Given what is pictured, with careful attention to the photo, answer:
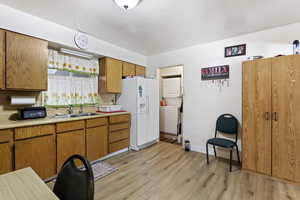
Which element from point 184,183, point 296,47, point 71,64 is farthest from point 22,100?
point 296,47

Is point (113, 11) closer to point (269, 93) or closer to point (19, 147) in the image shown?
point (19, 147)

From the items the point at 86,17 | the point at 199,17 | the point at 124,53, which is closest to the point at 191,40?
the point at 199,17

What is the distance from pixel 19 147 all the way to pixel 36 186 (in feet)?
4.60

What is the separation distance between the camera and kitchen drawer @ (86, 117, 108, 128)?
2577 mm

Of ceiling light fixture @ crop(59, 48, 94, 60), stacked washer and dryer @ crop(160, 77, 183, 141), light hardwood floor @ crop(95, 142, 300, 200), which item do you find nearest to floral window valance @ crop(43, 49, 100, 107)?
ceiling light fixture @ crop(59, 48, 94, 60)

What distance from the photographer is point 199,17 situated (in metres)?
2.21

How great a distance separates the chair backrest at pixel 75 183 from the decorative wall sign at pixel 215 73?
2.99 meters

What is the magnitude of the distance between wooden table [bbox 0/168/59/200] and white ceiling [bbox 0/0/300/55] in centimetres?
201

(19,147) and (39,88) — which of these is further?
(39,88)

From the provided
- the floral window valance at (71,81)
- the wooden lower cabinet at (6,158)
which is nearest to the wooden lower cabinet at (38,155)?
the wooden lower cabinet at (6,158)

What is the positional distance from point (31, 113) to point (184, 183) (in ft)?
8.38

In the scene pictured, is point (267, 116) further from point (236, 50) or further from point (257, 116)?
point (236, 50)

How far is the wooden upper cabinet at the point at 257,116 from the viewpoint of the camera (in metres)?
2.24

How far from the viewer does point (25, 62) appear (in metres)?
2.11
